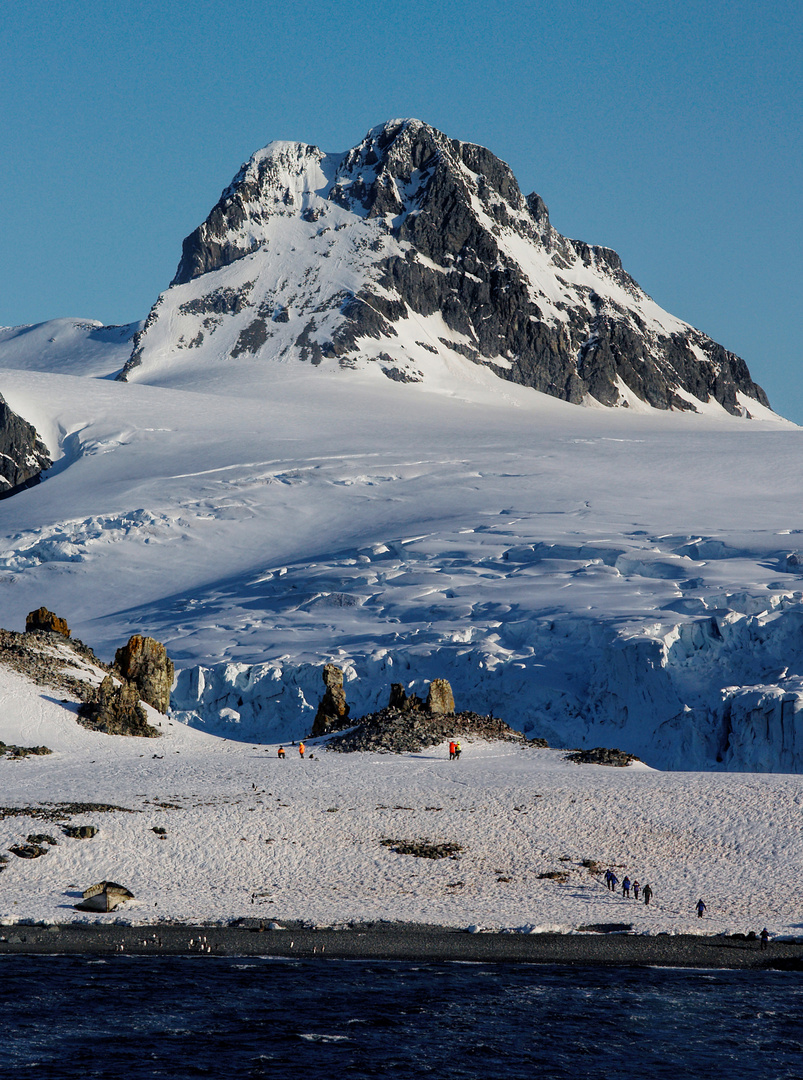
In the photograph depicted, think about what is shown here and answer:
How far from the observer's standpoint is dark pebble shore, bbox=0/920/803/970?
100ft

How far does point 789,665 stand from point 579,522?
3046 cm

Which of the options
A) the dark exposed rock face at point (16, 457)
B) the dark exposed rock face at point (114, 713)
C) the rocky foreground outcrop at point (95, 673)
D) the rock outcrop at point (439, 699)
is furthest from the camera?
the dark exposed rock face at point (16, 457)

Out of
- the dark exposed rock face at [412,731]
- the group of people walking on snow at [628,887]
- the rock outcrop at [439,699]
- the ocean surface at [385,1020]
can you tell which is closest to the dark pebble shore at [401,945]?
the ocean surface at [385,1020]

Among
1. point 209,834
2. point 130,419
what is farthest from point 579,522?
point 130,419

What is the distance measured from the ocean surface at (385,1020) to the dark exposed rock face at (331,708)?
2692 centimetres

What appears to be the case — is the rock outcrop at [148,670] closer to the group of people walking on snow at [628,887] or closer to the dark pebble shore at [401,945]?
the dark pebble shore at [401,945]

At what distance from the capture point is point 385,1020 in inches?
1040

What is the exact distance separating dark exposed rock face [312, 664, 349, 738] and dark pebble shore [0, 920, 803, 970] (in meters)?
24.8

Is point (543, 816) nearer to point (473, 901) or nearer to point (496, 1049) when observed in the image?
point (473, 901)

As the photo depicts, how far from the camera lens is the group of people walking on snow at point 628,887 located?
34188mm

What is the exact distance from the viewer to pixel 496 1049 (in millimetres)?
25094

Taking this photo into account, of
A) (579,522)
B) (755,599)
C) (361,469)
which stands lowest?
(755,599)

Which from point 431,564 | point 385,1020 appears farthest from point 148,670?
point 385,1020

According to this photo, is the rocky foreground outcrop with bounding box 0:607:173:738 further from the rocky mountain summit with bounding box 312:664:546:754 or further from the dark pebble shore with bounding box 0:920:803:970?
the dark pebble shore with bounding box 0:920:803:970
